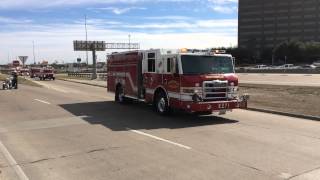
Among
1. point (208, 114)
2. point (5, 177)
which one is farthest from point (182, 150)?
point (208, 114)

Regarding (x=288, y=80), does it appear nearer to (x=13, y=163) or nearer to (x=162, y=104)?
(x=162, y=104)

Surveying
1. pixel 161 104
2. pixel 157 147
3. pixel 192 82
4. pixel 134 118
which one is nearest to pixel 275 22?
pixel 161 104

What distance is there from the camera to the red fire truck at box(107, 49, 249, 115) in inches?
623

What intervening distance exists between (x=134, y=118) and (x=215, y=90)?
292cm

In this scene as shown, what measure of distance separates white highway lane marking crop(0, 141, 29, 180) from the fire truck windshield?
257 inches

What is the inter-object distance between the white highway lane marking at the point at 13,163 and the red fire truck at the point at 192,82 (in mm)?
6120

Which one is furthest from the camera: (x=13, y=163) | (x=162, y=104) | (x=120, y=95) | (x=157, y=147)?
(x=120, y=95)

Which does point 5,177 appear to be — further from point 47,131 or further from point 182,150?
point 47,131

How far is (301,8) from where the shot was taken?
531 ft

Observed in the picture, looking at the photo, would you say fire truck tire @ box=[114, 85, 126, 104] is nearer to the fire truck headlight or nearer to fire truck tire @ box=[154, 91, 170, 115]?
fire truck tire @ box=[154, 91, 170, 115]

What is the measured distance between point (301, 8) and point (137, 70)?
497 feet

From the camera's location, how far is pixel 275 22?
168250mm

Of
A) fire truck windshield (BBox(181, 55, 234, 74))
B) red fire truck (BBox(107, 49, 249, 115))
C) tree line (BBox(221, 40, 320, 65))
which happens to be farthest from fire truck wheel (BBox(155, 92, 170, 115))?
tree line (BBox(221, 40, 320, 65))


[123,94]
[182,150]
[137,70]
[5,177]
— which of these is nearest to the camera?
[5,177]
